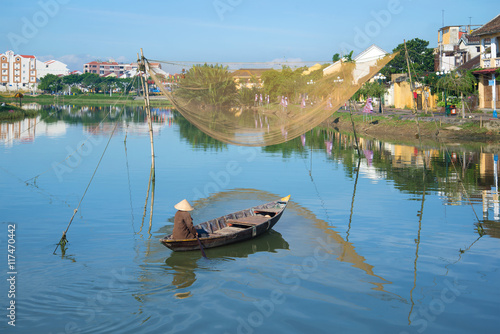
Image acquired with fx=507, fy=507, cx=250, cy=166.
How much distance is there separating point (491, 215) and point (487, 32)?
2547 cm

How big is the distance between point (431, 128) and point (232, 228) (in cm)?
2588

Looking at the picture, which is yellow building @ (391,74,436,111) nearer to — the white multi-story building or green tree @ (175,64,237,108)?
green tree @ (175,64,237,108)

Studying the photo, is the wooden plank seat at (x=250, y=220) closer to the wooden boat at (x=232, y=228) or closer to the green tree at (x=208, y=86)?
the wooden boat at (x=232, y=228)

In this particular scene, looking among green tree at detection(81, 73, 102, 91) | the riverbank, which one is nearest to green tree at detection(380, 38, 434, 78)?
the riverbank

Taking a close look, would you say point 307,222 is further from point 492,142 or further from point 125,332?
point 492,142

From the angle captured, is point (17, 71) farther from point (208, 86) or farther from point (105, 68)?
point (208, 86)

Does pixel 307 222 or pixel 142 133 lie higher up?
pixel 142 133

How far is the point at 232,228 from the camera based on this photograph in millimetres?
11180

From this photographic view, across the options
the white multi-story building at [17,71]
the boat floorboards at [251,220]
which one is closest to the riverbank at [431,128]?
the boat floorboards at [251,220]

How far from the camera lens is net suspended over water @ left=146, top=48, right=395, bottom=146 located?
47.2 feet

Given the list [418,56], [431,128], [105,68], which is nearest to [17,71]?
[105,68]

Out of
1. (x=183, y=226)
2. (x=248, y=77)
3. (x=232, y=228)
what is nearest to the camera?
(x=183, y=226)

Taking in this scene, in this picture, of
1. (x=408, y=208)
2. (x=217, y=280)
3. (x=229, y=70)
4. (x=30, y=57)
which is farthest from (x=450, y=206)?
(x=30, y=57)

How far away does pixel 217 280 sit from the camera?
873 centimetres
